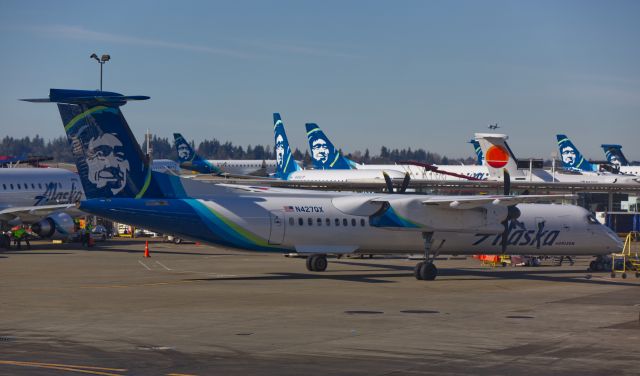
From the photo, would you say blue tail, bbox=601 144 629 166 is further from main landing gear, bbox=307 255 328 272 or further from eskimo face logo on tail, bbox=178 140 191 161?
main landing gear, bbox=307 255 328 272

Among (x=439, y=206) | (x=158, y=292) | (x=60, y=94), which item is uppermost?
(x=60, y=94)

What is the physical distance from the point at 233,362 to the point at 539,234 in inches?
994

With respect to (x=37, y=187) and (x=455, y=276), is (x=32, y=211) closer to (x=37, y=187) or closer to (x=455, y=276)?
(x=37, y=187)

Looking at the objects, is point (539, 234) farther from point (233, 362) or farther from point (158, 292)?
point (233, 362)

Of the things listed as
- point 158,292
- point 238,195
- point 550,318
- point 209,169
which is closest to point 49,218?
point 238,195

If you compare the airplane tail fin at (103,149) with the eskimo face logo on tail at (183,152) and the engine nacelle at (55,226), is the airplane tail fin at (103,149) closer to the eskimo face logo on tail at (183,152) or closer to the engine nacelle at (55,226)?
the engine nacelle at (55,226)

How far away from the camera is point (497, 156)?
225 ft

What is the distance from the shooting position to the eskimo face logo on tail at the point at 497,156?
68188 millimetres

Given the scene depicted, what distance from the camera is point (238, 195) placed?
1368 inches

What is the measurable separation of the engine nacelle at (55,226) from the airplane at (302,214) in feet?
72.6

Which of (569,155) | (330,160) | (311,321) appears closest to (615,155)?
(569,155)

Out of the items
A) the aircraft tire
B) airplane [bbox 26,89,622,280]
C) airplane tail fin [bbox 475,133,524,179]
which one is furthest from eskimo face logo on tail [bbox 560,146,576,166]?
the aircraft tire

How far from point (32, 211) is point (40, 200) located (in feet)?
9.53

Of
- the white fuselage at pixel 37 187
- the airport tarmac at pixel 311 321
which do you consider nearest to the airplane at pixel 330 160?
the white fuselage at pixel 37 187
